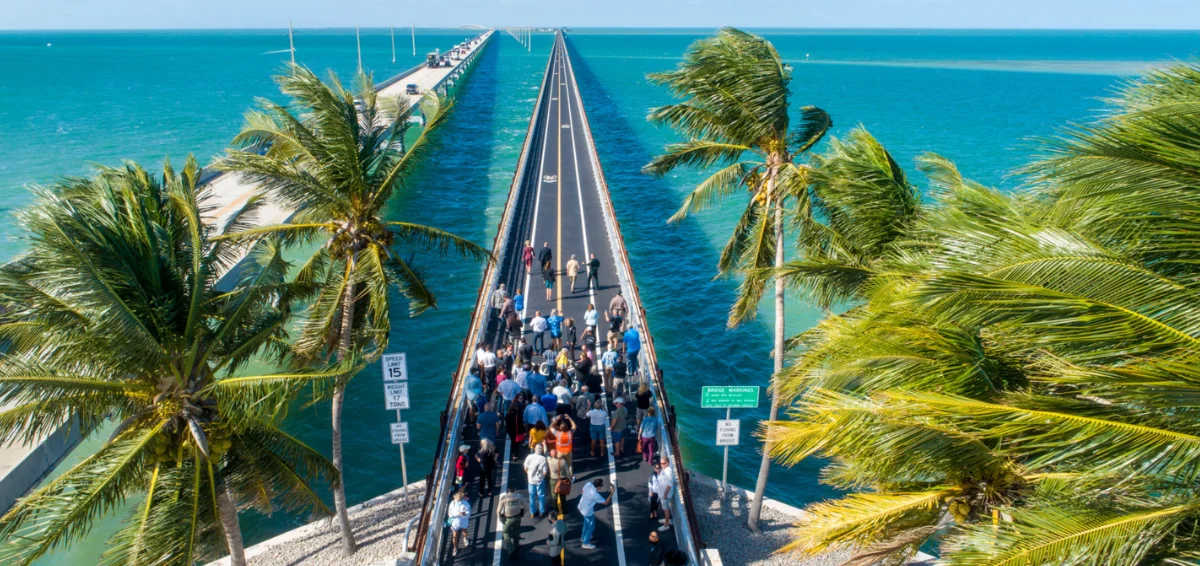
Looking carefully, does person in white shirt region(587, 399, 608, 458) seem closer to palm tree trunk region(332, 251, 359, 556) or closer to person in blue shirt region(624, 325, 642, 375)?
person in blue shirt region(624, 325, 642, 375)

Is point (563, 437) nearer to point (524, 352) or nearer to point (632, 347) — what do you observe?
point (524, 352)

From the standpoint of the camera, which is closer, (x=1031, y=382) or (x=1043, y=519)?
(x=1043, y=519)

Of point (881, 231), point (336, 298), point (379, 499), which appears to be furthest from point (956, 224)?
point (379, 499)

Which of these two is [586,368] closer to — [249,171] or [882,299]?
[249,171]

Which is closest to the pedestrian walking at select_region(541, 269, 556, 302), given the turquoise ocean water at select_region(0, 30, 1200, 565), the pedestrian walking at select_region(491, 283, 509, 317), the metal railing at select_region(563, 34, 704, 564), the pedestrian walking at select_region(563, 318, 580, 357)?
the pedestrian walking at select_region(491, 283, 509, 317)

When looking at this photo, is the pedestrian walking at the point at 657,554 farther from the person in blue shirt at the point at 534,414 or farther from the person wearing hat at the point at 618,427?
the person in blue shirt at the point at 534,414

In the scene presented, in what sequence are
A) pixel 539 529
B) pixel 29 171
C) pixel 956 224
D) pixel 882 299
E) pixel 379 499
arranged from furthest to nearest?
pixel 29 171 → pixel 379 499 → pixel 539 529 → pixel 882 299 → pixel 956 224
